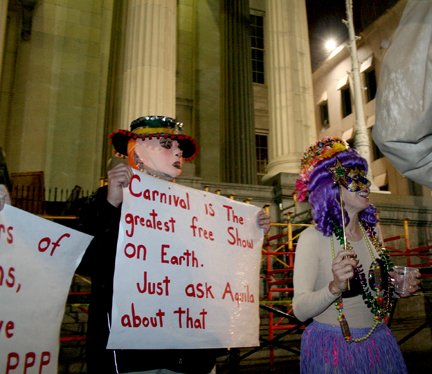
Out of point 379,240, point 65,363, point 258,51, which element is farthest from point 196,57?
point 379,240

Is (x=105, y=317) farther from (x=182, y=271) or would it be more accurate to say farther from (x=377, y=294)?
(x=377, y=294)

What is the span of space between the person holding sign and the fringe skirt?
0.65 metres

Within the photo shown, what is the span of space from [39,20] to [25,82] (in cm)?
255

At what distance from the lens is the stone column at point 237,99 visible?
581 inches

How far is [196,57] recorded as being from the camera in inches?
677

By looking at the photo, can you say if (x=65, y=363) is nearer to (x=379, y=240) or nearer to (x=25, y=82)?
(x=379, y=240)

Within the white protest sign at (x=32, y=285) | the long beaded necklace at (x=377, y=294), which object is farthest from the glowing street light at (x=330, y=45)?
the white protest sign at (x=32, y=285)

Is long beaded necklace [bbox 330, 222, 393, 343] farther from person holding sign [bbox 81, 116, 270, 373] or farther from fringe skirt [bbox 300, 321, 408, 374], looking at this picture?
person holding sign [bbox 81, 116, 270, 373]

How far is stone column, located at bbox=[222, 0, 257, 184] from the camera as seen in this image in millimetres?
14758

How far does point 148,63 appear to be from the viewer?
9516mm

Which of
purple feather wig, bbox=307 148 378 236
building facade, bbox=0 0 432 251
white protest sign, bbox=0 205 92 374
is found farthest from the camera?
building facade, bbox=0 0 432 251

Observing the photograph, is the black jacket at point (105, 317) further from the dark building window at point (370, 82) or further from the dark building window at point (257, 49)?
the dark building window at point (370, 82)

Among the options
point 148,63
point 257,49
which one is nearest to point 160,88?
point 148,63

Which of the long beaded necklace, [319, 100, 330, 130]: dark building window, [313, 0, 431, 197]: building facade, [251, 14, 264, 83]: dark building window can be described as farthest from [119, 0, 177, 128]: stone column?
[319, 100, 330, 130]: dark building window
